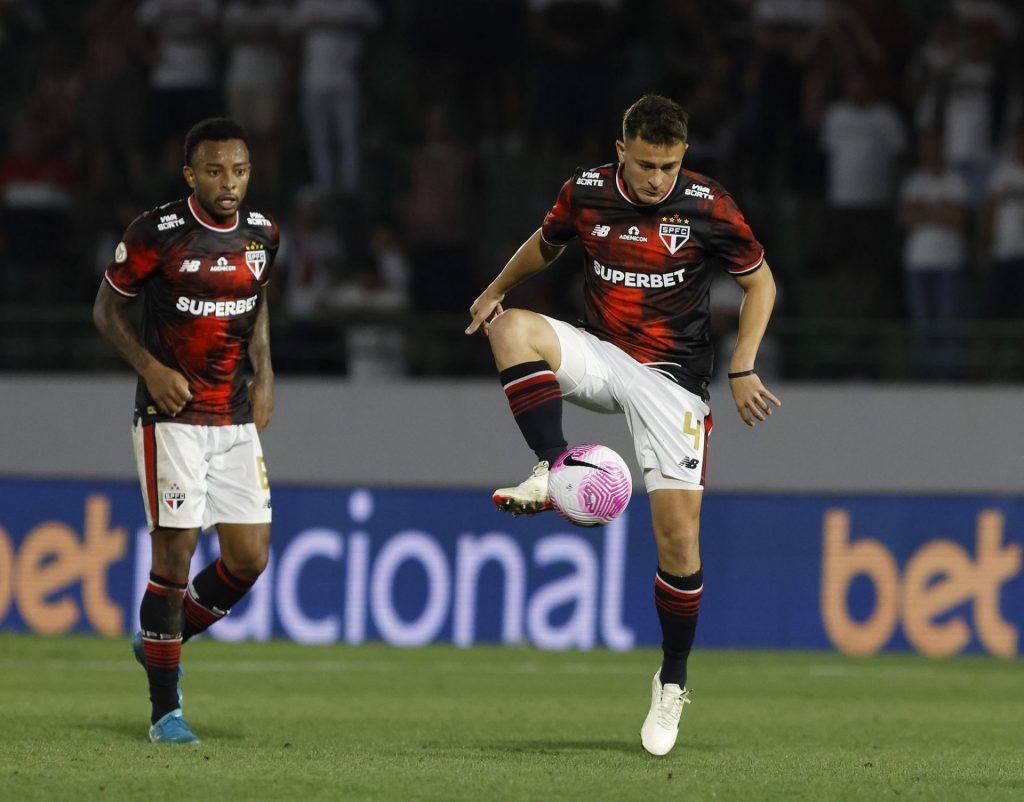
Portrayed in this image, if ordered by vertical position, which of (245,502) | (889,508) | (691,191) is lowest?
(889,508)

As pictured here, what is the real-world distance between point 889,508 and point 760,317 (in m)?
6.14

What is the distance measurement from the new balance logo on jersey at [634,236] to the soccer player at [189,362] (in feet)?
5.05

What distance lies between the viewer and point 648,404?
708 centimetres

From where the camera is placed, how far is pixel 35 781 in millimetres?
5969

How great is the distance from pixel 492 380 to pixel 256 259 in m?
5.82

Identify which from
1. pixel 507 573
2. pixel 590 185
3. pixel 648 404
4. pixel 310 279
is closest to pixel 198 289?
pixel 590 185

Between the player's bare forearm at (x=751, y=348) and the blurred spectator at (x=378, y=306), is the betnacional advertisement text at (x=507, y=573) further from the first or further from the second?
the player's bare forearm at (x=751, y=348)

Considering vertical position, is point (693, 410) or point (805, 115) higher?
point (805, 115)

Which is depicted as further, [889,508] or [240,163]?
[889,508]

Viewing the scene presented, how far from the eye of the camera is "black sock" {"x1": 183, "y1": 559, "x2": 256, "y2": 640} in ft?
25.3

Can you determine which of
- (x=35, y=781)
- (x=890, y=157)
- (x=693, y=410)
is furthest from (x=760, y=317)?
(x=890, y=157)

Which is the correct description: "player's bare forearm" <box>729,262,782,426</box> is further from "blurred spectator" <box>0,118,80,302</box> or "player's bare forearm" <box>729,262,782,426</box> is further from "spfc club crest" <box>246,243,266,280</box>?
"blurred spectator" <box>0,118,80,302</box>

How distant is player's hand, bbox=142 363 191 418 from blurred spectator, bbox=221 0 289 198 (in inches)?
311

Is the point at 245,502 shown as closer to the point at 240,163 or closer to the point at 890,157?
the point at 240,163
